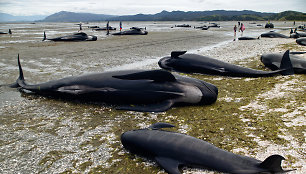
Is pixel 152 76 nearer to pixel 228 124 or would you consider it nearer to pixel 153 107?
pixel 153 107

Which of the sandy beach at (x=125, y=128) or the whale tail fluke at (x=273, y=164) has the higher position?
the whale tail fluke at (x=273, y=164)

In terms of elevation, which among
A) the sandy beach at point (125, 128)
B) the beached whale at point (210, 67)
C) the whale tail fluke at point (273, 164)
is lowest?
the sandy beach at point (125, 128)

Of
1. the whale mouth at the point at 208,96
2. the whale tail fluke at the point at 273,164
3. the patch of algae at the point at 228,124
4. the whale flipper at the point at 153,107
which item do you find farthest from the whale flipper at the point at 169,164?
the whale mouth at the point at 208,96

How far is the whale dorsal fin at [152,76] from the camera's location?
17.1ft

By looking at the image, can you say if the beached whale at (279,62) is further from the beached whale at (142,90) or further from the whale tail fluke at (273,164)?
the whale tail fluke at (273,164)

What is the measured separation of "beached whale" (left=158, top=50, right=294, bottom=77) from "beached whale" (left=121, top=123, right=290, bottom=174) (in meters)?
5.35

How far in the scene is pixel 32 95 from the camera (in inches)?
254

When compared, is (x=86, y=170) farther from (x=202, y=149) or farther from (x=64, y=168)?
(x=202, y=149)

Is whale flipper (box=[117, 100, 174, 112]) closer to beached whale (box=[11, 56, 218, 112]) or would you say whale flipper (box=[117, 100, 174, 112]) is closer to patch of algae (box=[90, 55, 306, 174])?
beached whale (box=[11, 56, 218, 112])

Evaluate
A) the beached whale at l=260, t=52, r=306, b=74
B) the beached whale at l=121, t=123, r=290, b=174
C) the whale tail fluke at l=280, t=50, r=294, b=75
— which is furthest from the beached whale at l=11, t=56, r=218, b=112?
the beached whale at l=260, t=52, r=306, b=74

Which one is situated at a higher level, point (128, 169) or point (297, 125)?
point (297, 125)

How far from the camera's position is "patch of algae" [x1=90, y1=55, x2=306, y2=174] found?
11.1ft

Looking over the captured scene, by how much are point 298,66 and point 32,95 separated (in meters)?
8.61

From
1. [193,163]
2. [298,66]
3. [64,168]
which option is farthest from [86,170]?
[298,66]
